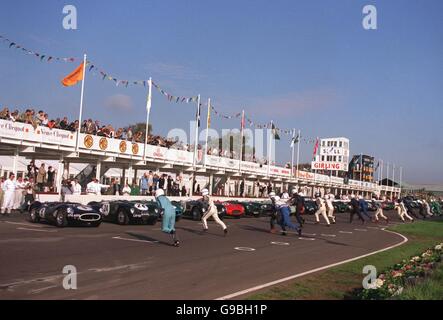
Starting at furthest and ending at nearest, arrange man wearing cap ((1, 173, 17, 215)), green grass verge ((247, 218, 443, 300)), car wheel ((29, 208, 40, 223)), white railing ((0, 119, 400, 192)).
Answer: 1. white railing ((0, 119, 400, 192))
2. man wearing cap ((1, 173, 17, 215))
3. car wheel ((29, 208, 40, 223))
4. green grass verge ((247, 218, 443, 300))

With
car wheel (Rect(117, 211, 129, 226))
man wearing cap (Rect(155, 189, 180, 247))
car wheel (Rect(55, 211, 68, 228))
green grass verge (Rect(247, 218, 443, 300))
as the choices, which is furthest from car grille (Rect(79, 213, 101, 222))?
green grass verge (Rect(247, 218, 443, 300))

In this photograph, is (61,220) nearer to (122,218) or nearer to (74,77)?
(122,218)

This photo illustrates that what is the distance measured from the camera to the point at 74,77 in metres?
28.9

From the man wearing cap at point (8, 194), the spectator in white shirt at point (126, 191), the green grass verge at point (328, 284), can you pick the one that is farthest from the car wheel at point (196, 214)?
the green grass verge at point (328, 284)

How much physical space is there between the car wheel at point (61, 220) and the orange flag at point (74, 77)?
39.8ft

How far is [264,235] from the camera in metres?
19.4

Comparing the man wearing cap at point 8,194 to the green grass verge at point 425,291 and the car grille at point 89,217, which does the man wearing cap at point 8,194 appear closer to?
the car grille at point 89,217

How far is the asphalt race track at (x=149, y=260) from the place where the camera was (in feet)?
27.0

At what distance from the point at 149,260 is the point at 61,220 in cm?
820

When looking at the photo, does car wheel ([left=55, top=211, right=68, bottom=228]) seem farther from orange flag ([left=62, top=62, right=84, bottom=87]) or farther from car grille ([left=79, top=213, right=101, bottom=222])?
orange flag ([left=62, top=62, right=84, bottom=87])

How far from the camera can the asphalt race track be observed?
8.23m

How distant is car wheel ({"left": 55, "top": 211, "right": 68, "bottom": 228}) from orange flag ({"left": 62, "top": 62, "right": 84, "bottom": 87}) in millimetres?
12128
